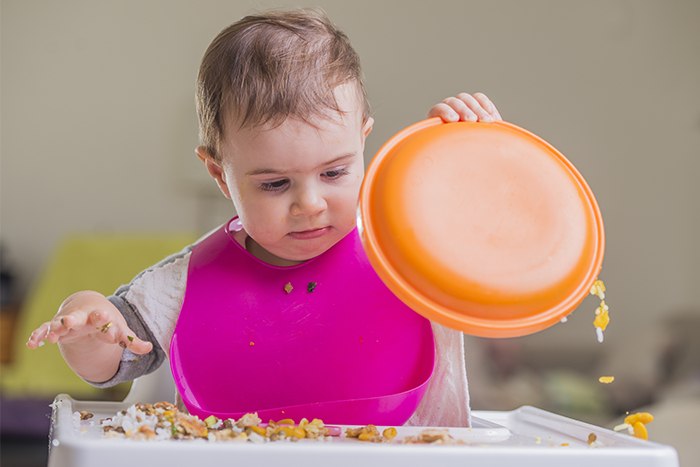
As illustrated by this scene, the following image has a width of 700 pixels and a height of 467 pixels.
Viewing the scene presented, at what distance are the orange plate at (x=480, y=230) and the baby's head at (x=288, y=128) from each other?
0.31 ft

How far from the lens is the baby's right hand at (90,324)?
0.80 meters

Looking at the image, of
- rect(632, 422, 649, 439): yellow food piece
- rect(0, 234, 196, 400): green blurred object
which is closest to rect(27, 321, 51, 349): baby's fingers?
rect(632, 422, 649, 439): yellow food piece

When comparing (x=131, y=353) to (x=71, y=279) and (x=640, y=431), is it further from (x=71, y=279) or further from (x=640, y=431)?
(x=71, y=279)

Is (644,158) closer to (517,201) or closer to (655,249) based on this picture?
(655,249)

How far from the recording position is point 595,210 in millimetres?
821

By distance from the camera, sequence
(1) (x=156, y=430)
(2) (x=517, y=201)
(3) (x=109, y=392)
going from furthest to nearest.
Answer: (3) (x=109, y=392), (2) (x=517, y=201), (1) (x=156, y=430)

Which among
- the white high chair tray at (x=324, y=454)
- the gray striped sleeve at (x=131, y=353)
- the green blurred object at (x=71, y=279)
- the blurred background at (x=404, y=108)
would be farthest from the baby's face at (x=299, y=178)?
the blurred background at (x=404, y=108)

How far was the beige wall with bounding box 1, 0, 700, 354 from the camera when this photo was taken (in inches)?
153

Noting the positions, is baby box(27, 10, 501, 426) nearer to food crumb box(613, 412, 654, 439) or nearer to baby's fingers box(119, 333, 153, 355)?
baby's fingers box(119, 333, 153, 355)

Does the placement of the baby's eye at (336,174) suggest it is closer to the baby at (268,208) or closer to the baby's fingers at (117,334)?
the baby at (268,208)

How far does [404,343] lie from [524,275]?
23 cm

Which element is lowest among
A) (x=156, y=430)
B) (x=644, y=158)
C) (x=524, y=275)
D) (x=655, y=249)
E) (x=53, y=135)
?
(x=156, y=430)

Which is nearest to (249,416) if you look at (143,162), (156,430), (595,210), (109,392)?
(156,430)

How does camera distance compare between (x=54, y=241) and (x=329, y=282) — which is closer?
(x=329, y=282)
